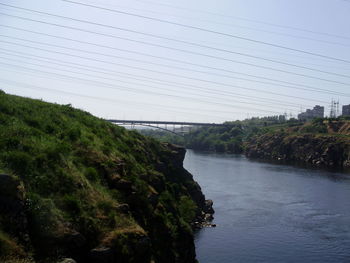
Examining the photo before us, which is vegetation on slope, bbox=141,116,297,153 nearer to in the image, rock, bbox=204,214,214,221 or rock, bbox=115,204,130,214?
rock, bbox=204,214,214,221

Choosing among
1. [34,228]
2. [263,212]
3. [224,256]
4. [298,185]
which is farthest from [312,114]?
[34,228]

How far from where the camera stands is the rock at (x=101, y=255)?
11.7m

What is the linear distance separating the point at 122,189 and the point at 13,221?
5809mm

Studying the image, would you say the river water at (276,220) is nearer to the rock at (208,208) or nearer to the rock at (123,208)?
the rock at (208,208)

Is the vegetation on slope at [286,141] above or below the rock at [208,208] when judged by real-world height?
above

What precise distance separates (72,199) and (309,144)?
83576 millimetres

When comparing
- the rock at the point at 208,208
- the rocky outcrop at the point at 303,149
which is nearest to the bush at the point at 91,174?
the rock at the point at 208,208

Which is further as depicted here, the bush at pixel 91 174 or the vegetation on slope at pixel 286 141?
the vegetation on slope at pixel 286 141

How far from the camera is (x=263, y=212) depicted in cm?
3616

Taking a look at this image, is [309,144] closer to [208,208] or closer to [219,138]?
[219,138]

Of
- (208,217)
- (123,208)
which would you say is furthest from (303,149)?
(123,208)

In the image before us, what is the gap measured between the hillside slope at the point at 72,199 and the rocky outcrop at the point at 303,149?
67491 mm

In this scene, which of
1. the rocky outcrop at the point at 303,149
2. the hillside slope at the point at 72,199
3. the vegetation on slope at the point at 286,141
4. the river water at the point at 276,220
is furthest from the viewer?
the vegetation on slope at the point at 286,141

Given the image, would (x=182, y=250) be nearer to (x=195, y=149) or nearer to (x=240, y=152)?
(x=240, y=152)
